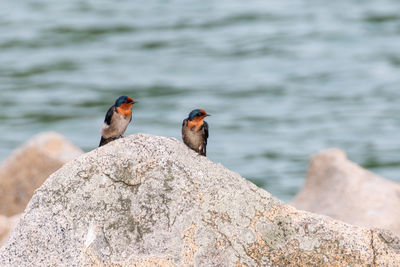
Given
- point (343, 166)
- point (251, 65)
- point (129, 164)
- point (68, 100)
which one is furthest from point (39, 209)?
point (251, 65)

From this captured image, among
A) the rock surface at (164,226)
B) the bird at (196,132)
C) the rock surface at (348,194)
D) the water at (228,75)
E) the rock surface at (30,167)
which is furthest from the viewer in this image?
the water at (228,75)

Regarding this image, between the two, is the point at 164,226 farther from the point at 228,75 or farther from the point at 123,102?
the point at 228,75

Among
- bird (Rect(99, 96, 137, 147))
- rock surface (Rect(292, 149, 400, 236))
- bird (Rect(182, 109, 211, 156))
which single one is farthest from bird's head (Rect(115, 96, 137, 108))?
rock surface (Rect(292, 149, 400, 236))

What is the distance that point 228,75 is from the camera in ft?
80.0

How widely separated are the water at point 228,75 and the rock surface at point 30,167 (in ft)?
20.6

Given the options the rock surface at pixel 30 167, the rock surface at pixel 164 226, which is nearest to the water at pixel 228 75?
the rock surface at pixel 30 167

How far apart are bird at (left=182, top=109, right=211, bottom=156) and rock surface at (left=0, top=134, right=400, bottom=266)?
55 centimetres

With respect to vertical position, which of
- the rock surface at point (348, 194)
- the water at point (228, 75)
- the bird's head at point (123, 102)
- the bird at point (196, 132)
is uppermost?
the bird's head at point (123, 102)

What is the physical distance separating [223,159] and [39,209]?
13.3m

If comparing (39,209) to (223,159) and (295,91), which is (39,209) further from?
(295,91)

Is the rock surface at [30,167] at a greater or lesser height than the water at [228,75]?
greater

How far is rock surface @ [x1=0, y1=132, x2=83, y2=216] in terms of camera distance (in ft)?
37.8

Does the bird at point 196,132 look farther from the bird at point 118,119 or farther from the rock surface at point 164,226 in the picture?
the rock surface at point 164,226

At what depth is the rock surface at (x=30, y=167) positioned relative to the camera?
11.5 m
